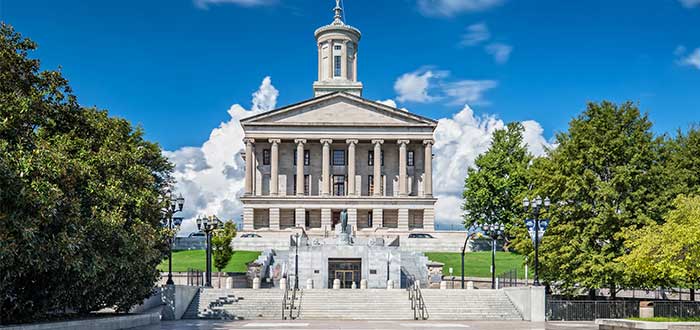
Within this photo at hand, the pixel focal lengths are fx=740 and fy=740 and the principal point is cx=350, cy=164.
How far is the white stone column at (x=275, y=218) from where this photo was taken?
267 feet

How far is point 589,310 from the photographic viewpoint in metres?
35.1

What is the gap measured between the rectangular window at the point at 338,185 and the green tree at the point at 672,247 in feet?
180

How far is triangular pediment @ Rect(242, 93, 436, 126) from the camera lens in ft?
270

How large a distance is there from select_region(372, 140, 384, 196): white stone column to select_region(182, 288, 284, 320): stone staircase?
4379 centimetres

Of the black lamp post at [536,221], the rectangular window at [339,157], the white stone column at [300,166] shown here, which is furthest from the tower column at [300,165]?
the black lamp post at [536,221]

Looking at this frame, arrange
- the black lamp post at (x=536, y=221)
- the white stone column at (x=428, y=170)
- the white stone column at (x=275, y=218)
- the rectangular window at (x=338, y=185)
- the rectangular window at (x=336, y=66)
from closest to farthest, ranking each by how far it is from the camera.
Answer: the black lamp post at (x=536, y=221), the white stone column at (x=275, y=218), the white stone column at (x=428, y=170), the rectangular window at (x=338, y=185), the rectangular window at (x=336, y=66)

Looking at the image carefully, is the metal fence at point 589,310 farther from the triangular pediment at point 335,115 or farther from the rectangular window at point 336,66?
the rectangular window at point 336,66

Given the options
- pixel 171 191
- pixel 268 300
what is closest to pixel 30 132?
pixel 268 300

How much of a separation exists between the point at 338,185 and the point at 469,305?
48.8 meters

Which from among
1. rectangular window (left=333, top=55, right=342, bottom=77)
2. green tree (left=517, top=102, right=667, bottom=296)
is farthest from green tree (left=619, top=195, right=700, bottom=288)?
rectangular window (left=333, top=55, right=342, bottom=77)

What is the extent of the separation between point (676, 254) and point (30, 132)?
23.7m

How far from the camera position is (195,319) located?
34.8 meters

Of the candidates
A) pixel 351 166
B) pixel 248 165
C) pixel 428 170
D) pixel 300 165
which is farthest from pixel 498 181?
pixel 248 165

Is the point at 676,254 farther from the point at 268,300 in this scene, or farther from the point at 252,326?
the point at 268,300
